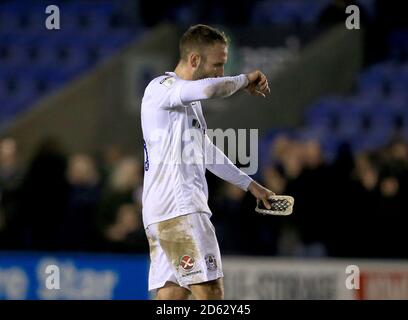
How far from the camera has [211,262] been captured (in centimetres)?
588

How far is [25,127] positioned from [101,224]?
145 inches

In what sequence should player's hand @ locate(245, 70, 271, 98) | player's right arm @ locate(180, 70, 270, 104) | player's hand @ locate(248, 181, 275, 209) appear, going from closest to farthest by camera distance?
player's right arm @ locate(180, 70, 270, 104) < player's hand @ locate(245, 70, 271, 98) < player's hand @ locate(248, 181, 275, 209)

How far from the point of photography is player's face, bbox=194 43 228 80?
592cm

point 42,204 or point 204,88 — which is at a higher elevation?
point 204,88

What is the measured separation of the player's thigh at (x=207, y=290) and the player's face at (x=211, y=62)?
40.9 inches

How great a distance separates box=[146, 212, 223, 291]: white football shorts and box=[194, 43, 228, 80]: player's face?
27.9 inches

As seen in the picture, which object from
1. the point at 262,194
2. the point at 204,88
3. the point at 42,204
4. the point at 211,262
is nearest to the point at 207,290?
the point at 211,262

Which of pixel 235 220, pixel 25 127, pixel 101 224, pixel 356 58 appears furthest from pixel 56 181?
pixel 356 58

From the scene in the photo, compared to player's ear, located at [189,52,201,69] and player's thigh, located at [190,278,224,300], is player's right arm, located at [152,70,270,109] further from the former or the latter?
player's thigh, located at [190,278,224,300]

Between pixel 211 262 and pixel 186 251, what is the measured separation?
0.14 meters

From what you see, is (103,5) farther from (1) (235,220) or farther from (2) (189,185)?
(2) (189,185)

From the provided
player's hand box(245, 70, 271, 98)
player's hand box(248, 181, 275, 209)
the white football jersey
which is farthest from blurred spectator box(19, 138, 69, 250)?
player's hand box(245, 70, 271, 98)

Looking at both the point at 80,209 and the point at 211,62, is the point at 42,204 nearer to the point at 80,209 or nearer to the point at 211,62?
the point at 80,209

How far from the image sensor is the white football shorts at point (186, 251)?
5848 mm
